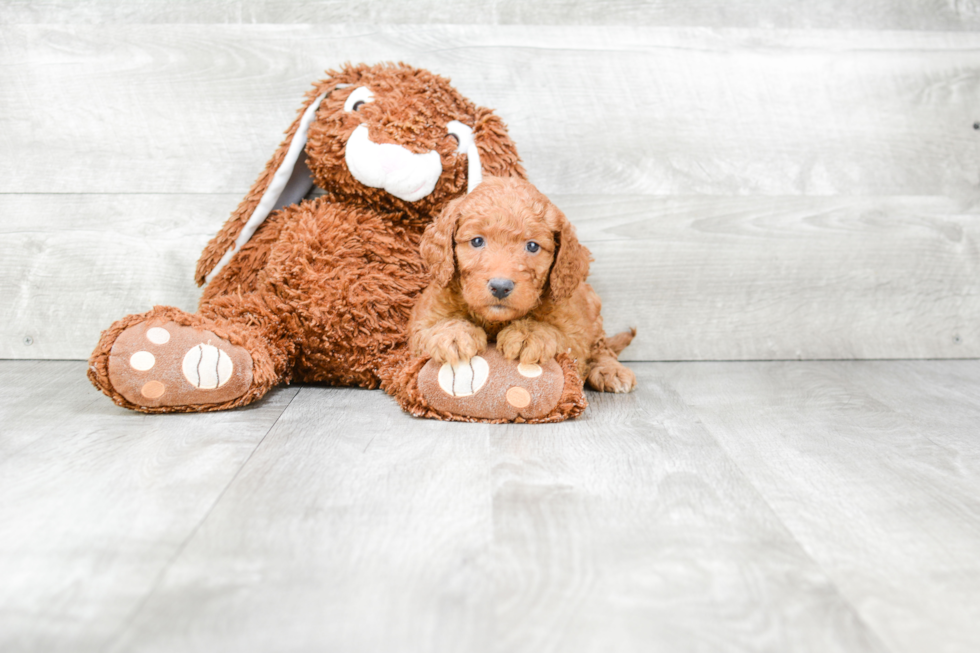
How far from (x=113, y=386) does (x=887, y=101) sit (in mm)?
1625

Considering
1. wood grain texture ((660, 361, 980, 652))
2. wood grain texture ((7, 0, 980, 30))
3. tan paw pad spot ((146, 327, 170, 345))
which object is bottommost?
wood grain texture ((660, 361, 980, 652))

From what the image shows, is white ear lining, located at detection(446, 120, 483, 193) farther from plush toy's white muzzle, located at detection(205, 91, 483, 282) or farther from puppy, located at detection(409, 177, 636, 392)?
puppy, located at detection(409, 177, 636, 392)

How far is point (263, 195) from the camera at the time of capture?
Result: 1412 mm

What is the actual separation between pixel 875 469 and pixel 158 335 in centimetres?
107

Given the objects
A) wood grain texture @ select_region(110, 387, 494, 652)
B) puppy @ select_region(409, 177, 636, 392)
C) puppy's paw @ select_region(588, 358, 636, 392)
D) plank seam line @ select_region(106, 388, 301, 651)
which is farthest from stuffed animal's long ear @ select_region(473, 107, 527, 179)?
plank seam line @ select_region(106, 388, 301, 651)

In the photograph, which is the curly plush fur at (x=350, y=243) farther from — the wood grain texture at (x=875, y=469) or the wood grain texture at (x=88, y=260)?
the wood grain texture at (x=875, y=469)

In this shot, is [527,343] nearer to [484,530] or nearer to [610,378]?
[610,378]

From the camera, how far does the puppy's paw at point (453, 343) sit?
1.19 meters

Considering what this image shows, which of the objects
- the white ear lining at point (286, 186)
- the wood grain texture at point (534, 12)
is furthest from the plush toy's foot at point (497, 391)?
the wood grain texture at point (534, 12)

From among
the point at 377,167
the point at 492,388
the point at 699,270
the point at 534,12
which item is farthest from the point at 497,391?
the point at 534,12

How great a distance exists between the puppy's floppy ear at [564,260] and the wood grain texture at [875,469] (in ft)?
1.08

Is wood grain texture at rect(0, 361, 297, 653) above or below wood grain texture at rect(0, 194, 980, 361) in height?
below

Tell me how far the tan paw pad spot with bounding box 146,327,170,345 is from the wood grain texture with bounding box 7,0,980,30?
728 millimetres

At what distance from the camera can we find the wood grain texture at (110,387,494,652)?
Result: 0.67m
